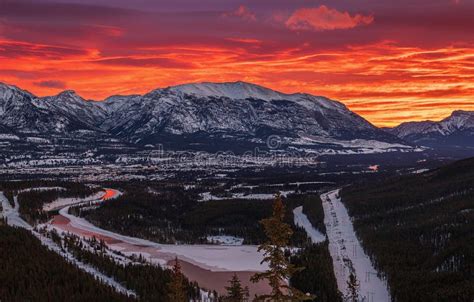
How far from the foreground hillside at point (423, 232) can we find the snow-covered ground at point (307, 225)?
8.52 metres

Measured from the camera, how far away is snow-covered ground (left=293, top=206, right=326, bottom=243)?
11181 cm

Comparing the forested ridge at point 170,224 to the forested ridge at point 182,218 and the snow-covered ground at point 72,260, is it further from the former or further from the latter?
the snow-covered ground at point 72,260

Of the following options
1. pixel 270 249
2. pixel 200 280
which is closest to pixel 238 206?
pixel 200 280

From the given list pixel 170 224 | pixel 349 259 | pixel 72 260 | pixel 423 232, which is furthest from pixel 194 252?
pixel 423 232

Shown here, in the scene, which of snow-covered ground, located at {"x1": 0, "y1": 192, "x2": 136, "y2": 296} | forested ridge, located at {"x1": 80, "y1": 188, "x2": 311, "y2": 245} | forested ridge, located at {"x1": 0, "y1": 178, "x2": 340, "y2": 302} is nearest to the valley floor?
forested ridge, located at {"x1": 0, "y1": 178, "x2": 340, "y2": 302}

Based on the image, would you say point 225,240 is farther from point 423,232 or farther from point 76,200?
point 76,200

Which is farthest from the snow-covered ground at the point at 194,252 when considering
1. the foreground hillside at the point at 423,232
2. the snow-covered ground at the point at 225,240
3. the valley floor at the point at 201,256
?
the foreground hillside at the point at 423,232

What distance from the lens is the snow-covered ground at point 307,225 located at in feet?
367

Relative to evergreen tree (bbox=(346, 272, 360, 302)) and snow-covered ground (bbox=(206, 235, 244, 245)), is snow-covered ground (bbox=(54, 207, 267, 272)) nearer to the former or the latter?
snow-covered ground (bbox=(206, 235, 244, 245))

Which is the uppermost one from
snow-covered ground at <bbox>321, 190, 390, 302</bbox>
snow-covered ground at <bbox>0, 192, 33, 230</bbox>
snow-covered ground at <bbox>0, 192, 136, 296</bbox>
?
snow-covered ground at <bbox>0, 192, 33, 230</bbox>

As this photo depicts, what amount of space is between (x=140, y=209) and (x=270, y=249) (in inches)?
4645

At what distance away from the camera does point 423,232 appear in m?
98.6

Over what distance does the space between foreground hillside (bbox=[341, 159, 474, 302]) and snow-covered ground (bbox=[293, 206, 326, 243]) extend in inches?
335

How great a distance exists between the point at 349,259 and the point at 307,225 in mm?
38179
